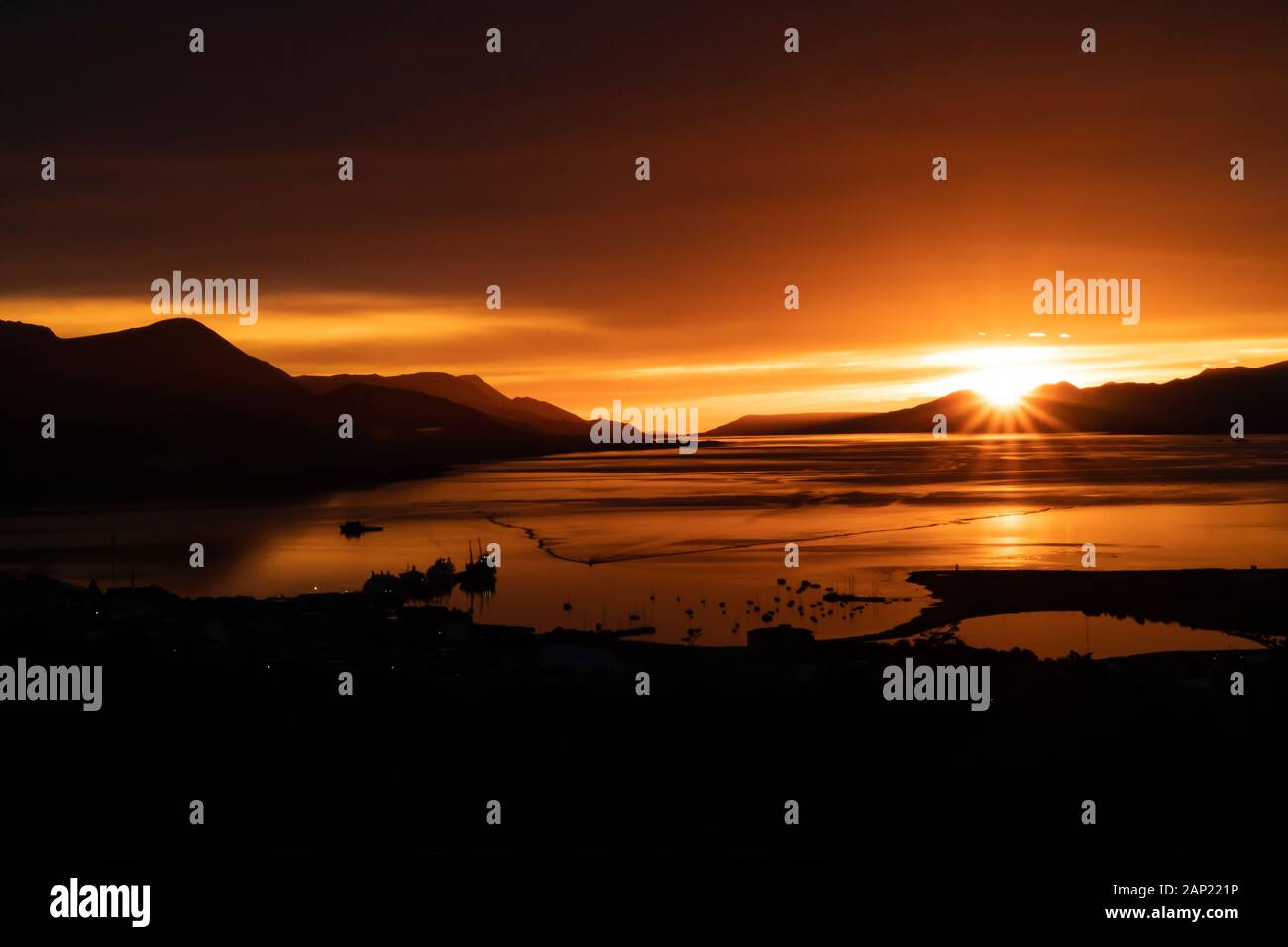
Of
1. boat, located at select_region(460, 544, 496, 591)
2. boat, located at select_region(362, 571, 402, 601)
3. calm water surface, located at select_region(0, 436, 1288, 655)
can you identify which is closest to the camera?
calm water surface, located at select_region(0, 436, 1288, 655)

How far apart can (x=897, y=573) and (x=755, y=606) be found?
1158cm

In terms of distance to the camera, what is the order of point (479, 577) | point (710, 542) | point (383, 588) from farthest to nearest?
1. point (710, 542)
2. point (479, 577)
3. point (383, 588)

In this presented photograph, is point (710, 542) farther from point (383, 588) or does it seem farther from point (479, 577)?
point (383, 588)

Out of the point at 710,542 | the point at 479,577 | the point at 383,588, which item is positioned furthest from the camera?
the point at 710,542

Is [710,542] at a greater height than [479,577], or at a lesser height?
greater

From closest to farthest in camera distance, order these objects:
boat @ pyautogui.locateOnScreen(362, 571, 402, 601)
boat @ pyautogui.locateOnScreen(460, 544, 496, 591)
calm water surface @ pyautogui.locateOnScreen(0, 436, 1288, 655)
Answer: calm water surface @ pyautogui.locateOnScreen(0, 436, 1288, 655) → boat @ pyautogui.locateOnScreen(362, 571, 402, 601) → boat @ pyautogui.locateOnScreen(460, 544, 496, 591)

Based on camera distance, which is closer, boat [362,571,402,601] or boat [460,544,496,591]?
boat [362,571,402,601]

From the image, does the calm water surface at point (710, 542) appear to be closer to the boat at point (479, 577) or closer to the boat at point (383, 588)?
the boat at point (479, 577)

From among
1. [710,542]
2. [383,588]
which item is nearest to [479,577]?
[383,588]

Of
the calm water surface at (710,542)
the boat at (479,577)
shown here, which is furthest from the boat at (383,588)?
the boat at (479,577)

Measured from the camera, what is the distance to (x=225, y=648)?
29391 mm

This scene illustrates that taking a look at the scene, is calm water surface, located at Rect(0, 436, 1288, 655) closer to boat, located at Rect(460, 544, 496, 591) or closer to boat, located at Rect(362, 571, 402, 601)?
boat, located at Rect(460, 544, 496, 591)

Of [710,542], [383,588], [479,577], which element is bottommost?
[383,588]

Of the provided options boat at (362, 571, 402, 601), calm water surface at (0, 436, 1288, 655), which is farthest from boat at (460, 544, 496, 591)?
boat at (362, 571, 402, 601)
